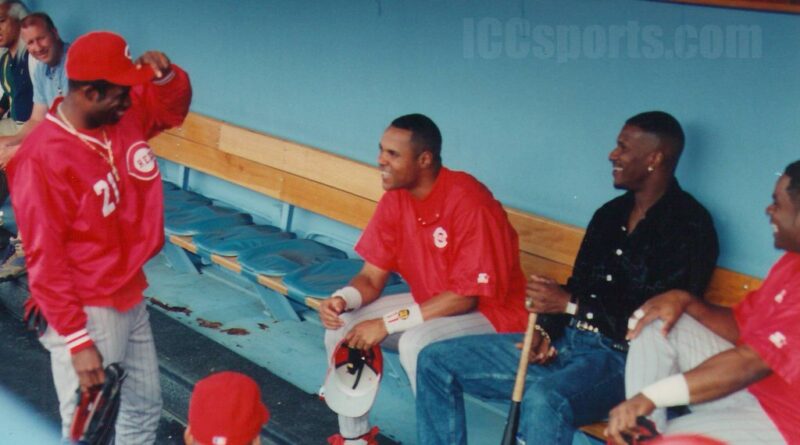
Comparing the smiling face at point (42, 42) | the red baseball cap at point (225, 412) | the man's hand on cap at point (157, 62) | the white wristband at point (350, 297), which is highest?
the man's hand on cap at point (157, 62)

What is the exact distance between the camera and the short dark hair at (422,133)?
11.4 feet

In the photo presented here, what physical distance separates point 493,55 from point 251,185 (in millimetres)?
1714

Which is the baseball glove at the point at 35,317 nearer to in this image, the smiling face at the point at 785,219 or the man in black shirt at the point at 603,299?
the man in black shirt at the point at 603,299

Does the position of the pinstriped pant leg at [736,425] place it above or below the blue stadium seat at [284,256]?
above

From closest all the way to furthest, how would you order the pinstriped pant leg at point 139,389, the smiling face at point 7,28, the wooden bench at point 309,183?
the pinstriped pant leg at point 139,389 → the wooden bench at point 309,183 → the smiling face at point 7,28

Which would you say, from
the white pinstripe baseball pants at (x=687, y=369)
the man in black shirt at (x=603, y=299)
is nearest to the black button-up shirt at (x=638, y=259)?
the man in black shirt at (x=603, y=299)

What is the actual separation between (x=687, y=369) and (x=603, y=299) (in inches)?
16.4

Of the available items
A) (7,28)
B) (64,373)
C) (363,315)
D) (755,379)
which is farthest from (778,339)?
(7,28)

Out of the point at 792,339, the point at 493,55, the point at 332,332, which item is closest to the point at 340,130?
the point at 493,55

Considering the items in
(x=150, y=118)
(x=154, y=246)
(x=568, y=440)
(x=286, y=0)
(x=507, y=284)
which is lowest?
(x=568, y=440)

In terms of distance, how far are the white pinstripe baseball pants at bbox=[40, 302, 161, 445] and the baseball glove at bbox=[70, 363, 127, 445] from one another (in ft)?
0.17

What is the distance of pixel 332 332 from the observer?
3619 millimetres

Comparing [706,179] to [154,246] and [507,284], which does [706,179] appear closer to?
[507,284]

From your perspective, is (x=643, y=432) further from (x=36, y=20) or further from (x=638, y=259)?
(x=36, y=20)
